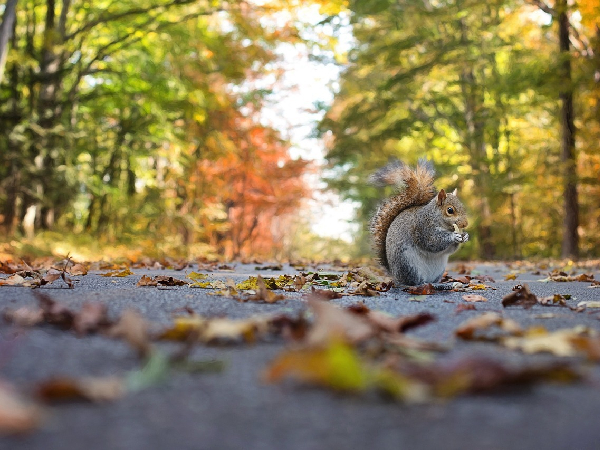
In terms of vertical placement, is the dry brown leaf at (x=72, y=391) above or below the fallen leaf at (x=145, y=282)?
below

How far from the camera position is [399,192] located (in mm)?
4180

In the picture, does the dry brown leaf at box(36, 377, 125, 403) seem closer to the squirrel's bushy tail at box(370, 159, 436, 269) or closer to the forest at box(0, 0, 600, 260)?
the squirrel's bushy tail at box(370, 159, 436, 269)

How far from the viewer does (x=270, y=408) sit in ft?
3.63

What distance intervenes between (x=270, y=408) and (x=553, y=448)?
0.50 meters

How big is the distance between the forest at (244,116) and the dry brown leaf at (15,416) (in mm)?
6610

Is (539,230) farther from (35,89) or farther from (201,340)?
(201,340)

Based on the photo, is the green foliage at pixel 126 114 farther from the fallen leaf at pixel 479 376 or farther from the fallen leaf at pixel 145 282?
the fallen leaf at pixel 479 376

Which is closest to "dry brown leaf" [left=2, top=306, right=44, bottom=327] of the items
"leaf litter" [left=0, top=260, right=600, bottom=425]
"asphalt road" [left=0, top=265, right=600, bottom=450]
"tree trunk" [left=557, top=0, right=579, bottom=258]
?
"leaf litter" [left=0, top=260, right=600, bottom=425]

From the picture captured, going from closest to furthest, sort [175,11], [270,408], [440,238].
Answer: [270,408] < [440,238] < [175,11]

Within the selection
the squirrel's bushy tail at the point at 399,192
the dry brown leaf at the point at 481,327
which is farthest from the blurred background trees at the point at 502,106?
the dry brown leaf at the point at 481,327

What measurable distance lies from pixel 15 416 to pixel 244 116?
15.2 meters

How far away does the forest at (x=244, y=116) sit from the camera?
34.6 feet

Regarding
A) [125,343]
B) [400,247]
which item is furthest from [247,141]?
[125,343]

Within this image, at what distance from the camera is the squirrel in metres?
3.79
